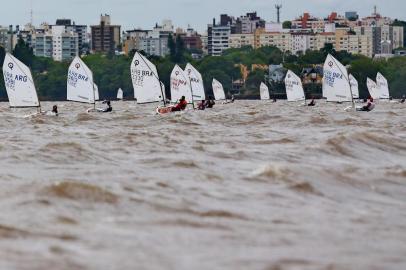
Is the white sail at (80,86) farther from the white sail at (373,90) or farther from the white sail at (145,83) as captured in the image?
the white sail at (373,90)

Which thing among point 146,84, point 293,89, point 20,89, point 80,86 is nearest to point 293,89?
point 293,89

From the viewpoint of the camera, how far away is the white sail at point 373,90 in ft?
441

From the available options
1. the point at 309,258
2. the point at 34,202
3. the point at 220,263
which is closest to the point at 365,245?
the point at 309,258

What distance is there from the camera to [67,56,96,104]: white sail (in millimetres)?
79562

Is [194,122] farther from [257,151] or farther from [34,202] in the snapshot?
[34,202]

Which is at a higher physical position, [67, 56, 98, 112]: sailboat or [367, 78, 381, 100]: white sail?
[67, 56, 98, 112]: sailboat

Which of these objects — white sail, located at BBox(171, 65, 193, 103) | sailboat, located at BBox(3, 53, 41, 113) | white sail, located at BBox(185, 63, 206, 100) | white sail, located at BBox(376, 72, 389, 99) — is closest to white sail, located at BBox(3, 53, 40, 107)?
sailboat, located at BBox(3, 53, 41, 113)

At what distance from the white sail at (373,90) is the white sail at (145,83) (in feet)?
192

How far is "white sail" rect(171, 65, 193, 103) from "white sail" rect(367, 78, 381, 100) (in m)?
47.6

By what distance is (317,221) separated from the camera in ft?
70.9

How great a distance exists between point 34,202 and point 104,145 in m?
15.3

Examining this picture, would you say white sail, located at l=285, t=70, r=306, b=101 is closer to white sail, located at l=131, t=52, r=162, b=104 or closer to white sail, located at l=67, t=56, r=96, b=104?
white sail, located at l=67, t=56, r=96, b=104

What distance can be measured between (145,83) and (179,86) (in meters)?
11.3

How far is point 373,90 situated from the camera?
448 feet
